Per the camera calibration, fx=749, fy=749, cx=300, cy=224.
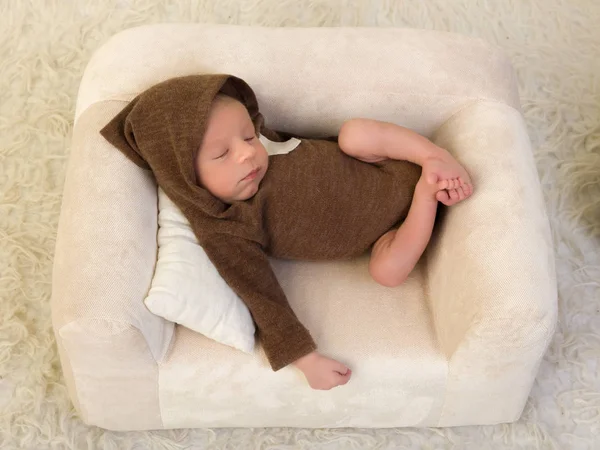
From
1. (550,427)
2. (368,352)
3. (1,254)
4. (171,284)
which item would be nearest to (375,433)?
(368,352)

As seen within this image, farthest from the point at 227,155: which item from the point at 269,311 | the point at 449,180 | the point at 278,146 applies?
the point at 449,180

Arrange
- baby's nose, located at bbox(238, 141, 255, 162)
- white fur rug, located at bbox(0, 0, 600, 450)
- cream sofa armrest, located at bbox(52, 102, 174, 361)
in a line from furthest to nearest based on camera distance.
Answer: white fur rug, located at bbox(0, 0, 600, 450) → baby's nose, located at bbox(238, 141, 255, 162) → cream sofa armrest, located at bbox(52, 102, 174, 361)

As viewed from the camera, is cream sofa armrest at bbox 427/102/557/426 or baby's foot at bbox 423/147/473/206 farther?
baby's foot at bbox 423/147/473/206

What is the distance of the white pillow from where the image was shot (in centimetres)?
114

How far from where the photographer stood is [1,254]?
1.52m

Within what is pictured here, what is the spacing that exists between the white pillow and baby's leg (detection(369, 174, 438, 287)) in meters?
0.25

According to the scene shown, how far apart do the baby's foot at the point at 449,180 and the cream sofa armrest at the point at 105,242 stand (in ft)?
1.52

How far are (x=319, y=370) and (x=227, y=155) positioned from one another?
1.22 ft

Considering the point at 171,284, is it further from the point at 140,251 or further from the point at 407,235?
the point at 407,235

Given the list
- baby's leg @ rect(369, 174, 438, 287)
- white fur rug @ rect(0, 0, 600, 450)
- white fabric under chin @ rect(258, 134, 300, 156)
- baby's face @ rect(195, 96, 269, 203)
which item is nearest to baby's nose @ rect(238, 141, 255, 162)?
baby's face @ rect(195, 96, 269, 203)

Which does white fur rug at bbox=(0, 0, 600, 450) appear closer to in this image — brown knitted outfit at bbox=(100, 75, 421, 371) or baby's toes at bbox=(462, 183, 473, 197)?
brown knitted outfit at bbox=(100, 75, 421, 371)

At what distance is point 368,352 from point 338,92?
0.48 metres

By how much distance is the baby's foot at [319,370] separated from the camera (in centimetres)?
115

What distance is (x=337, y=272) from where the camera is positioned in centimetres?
132
